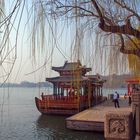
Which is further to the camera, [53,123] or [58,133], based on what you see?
[53,123]

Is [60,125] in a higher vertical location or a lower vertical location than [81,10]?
lower

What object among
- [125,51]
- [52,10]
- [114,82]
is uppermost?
[52,10]

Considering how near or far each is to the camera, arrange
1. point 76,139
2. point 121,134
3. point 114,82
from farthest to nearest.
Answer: point 76,139, point 121,134, point 114,82

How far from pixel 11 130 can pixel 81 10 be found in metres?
14.9

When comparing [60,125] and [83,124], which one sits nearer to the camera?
[83,124]

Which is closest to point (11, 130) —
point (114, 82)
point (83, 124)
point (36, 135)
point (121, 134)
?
point (36, 135)

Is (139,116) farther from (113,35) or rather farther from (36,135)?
(36,135)

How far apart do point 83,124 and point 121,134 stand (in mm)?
10611

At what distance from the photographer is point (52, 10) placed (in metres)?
2.56

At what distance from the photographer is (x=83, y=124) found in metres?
14.9

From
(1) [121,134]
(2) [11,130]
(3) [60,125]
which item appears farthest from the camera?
(3) [60,125]

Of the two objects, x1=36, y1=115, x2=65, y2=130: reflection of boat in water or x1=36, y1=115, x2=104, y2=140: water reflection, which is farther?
x1=36, y1=115, x2=65, y2=130: reflection of boat in water

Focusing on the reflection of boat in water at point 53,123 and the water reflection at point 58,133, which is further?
the reflection of boat in water at point 53,123

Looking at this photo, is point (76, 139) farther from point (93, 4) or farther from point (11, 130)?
point (93, 4)
